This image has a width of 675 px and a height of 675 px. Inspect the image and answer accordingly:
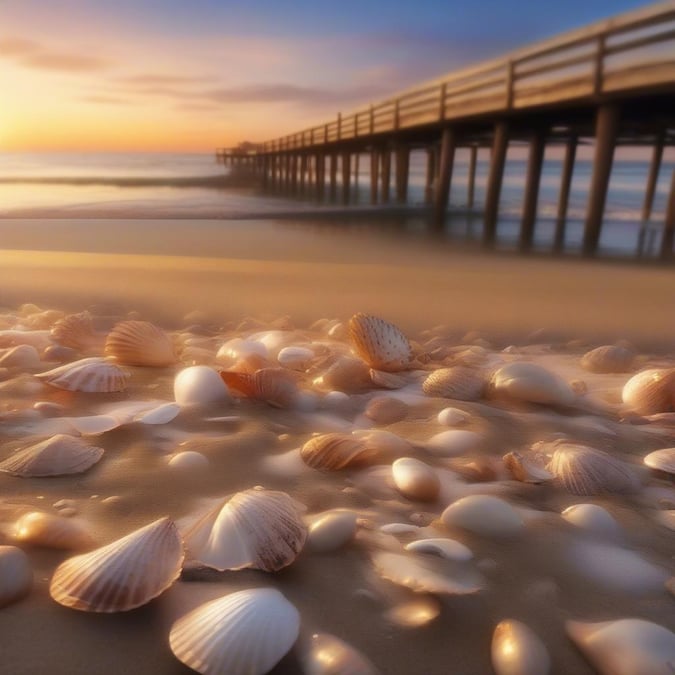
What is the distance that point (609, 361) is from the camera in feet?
6.57

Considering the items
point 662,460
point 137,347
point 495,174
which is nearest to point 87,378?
point 137,347

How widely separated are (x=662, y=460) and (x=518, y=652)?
710 millimetres

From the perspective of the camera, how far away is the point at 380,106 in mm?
13039

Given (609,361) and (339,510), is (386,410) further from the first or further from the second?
(609,361)

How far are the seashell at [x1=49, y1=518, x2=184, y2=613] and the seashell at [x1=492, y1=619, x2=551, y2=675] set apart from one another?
39 cm

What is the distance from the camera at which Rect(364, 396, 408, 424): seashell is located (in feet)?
4.91

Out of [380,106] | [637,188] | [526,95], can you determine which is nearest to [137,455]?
[526,95]

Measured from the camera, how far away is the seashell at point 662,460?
3.98 feet

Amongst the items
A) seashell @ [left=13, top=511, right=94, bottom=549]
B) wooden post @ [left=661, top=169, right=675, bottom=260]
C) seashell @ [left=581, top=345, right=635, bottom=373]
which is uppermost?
seashell @ [left=13, top=511, right=94, bottom=549]

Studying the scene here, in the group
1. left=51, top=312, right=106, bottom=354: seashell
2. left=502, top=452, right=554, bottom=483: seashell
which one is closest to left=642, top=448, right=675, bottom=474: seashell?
left=502, top=452, right=554, bottom=483: seashell

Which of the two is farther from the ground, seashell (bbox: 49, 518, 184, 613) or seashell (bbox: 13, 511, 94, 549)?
seashell (bbox: 49, 518, 184, 613)

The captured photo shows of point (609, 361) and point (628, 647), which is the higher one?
point (628, 647)

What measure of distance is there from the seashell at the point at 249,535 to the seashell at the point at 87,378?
2.57ft

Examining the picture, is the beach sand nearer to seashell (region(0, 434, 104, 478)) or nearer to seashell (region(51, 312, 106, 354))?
seashell (region(0, 434, 104, 478))
